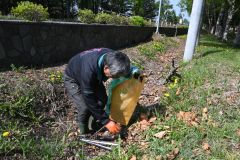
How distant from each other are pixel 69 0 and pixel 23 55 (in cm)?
3742

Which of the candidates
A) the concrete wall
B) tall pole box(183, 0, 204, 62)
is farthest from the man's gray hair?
tall pole box(183, 0, 204, 62)

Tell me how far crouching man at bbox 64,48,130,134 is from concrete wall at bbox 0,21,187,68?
2.55 m

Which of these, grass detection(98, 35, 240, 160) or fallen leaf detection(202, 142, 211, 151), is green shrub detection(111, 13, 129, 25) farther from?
fallen leaf detection(202, 142, 211, 151)

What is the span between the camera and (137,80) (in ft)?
15.3

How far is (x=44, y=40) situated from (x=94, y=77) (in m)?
4.16

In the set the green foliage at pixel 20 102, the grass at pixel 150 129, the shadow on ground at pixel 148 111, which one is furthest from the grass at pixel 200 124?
the green foliage at pixel 20 102

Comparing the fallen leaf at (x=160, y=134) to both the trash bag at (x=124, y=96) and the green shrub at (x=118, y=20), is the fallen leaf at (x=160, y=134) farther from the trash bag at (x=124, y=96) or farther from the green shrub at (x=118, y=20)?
the green shrub at (x=118, y=20)

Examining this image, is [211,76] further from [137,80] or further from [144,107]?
[137,80]

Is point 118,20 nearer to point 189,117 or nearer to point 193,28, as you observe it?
point 193,28

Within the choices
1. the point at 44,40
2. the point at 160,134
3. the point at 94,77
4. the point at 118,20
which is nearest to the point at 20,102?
the point at 94,77

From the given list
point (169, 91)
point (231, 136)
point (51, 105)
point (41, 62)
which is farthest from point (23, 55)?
point (231, 136)

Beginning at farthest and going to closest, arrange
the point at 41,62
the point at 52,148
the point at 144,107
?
the point at 41,62 → the point at 144,107 → the point at 52,148

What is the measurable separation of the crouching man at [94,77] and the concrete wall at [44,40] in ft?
8.36

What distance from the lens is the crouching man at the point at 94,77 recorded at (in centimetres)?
372
